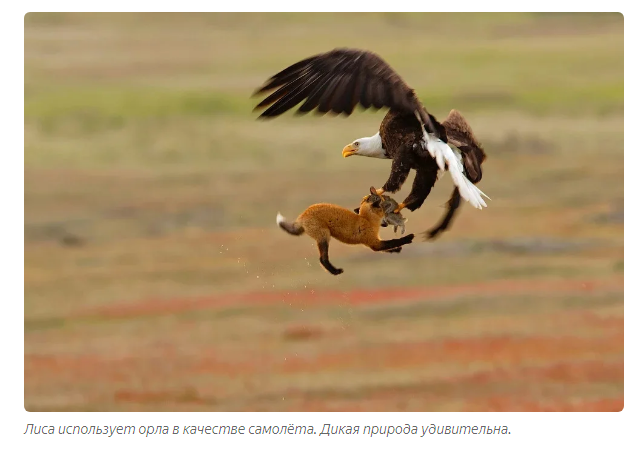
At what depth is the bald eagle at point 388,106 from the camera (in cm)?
501

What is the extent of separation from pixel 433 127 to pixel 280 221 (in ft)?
2.50

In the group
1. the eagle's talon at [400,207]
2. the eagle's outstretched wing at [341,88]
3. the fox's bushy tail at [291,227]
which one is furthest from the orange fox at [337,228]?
the eagle's outstretched wing at [341,88]

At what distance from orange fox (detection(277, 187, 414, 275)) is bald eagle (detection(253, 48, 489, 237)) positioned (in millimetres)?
179

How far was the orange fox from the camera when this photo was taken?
4.93 m

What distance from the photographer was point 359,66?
5094 mm

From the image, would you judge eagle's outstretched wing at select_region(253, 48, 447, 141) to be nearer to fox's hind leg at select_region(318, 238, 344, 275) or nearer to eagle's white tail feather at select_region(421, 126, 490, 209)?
eagle's white tail feather at select_region(421, 126, 490, 209)

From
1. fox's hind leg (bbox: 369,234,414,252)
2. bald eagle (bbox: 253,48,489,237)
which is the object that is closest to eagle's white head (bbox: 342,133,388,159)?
bald eagle (bbox: 253,48,489,237)

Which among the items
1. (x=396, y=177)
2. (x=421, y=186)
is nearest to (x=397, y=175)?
(x=396, y=177)

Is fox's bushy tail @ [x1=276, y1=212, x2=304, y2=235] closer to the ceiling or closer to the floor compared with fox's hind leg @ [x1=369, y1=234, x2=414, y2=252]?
closer to the ceiling

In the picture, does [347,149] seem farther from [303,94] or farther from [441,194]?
[441,194]

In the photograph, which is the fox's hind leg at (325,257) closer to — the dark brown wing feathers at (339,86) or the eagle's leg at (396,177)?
the eagle's leg at (396,177)

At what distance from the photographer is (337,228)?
16.2 feet
